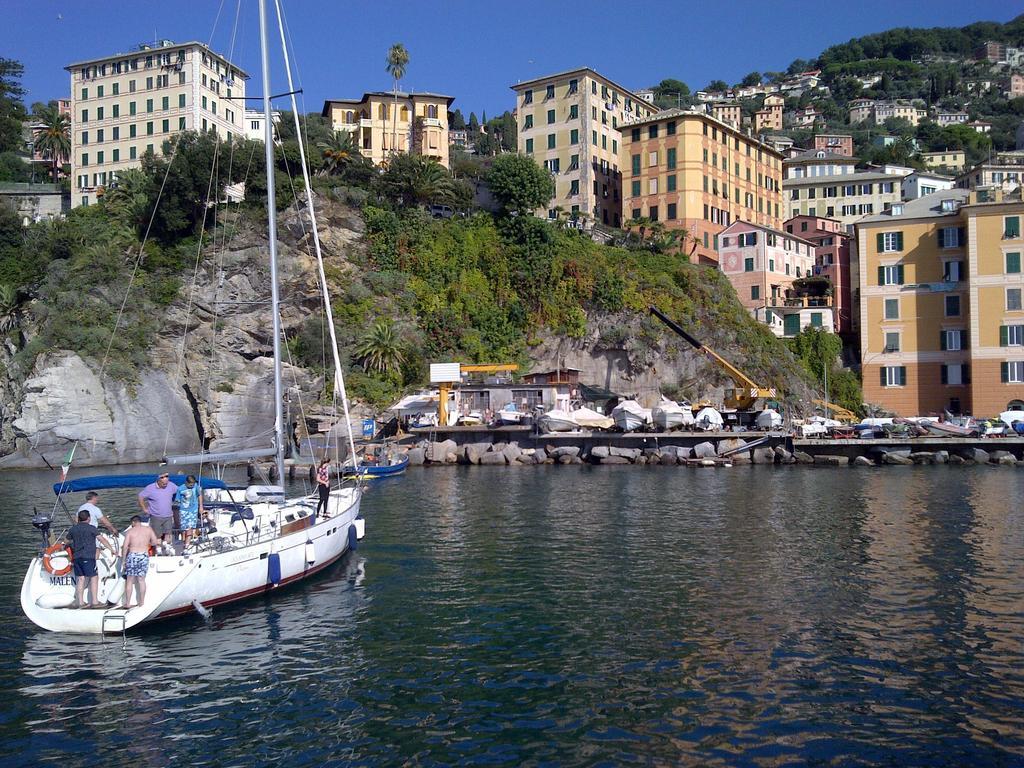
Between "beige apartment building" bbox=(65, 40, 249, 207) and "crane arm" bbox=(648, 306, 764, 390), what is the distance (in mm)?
52036

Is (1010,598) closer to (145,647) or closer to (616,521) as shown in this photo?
(616,521)

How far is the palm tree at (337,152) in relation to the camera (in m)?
81.3

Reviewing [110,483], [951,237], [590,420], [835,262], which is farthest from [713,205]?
[110,483]

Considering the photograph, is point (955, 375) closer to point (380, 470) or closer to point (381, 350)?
point (381, 350)

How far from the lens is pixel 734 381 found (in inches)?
2739

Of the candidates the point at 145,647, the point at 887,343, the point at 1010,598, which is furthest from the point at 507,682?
the point at 887,343

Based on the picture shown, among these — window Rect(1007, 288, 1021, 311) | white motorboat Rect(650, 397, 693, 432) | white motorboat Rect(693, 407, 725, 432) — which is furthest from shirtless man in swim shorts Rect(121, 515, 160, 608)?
window Rect(1007, 288, 1021, 311)

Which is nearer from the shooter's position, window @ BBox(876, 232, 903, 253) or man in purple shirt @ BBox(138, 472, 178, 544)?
man in purple shirt @ BBox(138, 472, 178, 544)

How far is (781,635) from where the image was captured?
60.5 feet

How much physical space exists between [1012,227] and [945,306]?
7.77 metres

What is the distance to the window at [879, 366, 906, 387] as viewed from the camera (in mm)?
72688

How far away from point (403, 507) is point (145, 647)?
67.2 feet

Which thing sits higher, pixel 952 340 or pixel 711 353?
pixel 952 340

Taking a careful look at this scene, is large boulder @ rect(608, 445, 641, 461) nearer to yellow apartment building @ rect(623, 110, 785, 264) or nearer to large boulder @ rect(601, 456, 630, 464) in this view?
large boulder @ rect(601, 456, 630, 464)
